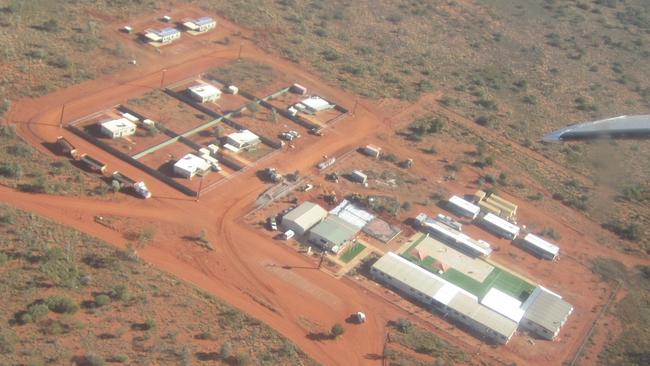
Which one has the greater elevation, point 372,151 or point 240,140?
point 372,151

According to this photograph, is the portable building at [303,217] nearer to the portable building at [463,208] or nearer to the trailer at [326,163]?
the trailer at [326,163]

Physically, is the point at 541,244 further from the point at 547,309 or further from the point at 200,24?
the point at 200,24

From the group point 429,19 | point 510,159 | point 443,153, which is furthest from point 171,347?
point 429,19

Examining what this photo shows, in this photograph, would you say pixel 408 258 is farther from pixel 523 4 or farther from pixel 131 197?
pixel 523 4

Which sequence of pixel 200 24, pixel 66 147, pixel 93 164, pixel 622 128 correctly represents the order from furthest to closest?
pixel 200 24
pixel 66 147
pixel 93 164
pixel 622 128

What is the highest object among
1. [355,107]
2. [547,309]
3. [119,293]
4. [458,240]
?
[355,107]

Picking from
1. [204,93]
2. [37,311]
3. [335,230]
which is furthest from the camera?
[204,93]

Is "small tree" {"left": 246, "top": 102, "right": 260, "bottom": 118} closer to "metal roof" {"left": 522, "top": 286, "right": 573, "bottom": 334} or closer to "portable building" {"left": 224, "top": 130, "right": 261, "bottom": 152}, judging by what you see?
"portable building" {"left": 224, "top": 130, "right": 261, "bottom": 152}

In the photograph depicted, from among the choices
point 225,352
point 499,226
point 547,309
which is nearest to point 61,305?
point 225,352
